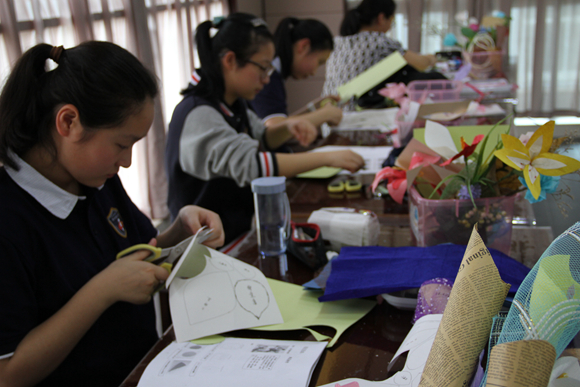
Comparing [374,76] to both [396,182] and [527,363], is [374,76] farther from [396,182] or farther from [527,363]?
[527,363]

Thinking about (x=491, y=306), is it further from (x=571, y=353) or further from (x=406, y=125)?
(x=406, y=125)

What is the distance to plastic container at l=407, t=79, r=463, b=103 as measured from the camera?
5.53 ft

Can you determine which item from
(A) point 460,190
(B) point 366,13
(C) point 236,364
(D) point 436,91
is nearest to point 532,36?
(B) point 366,13

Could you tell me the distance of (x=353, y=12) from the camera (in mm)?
3160

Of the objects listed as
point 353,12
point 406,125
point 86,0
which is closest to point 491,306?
point 406,125

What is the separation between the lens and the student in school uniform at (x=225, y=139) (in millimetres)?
1469

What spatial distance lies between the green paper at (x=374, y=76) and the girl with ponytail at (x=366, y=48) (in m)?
0.19

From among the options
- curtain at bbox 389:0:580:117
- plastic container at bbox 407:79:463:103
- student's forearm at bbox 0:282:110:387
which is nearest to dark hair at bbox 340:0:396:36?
plastic container at bbox 407:79:463:103

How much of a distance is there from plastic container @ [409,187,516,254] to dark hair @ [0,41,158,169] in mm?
587

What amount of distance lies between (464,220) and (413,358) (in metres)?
0.33

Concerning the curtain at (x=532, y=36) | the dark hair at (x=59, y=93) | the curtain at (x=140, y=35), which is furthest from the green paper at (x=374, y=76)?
the curtain at (x=532, y=36)

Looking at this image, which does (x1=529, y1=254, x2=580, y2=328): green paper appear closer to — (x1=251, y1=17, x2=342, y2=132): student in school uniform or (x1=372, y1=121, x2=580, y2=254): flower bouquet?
(x1=372, y1=121, x2=580, y2=254): flower bouquet

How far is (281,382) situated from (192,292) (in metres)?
0.23

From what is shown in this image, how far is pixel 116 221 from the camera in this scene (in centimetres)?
104
